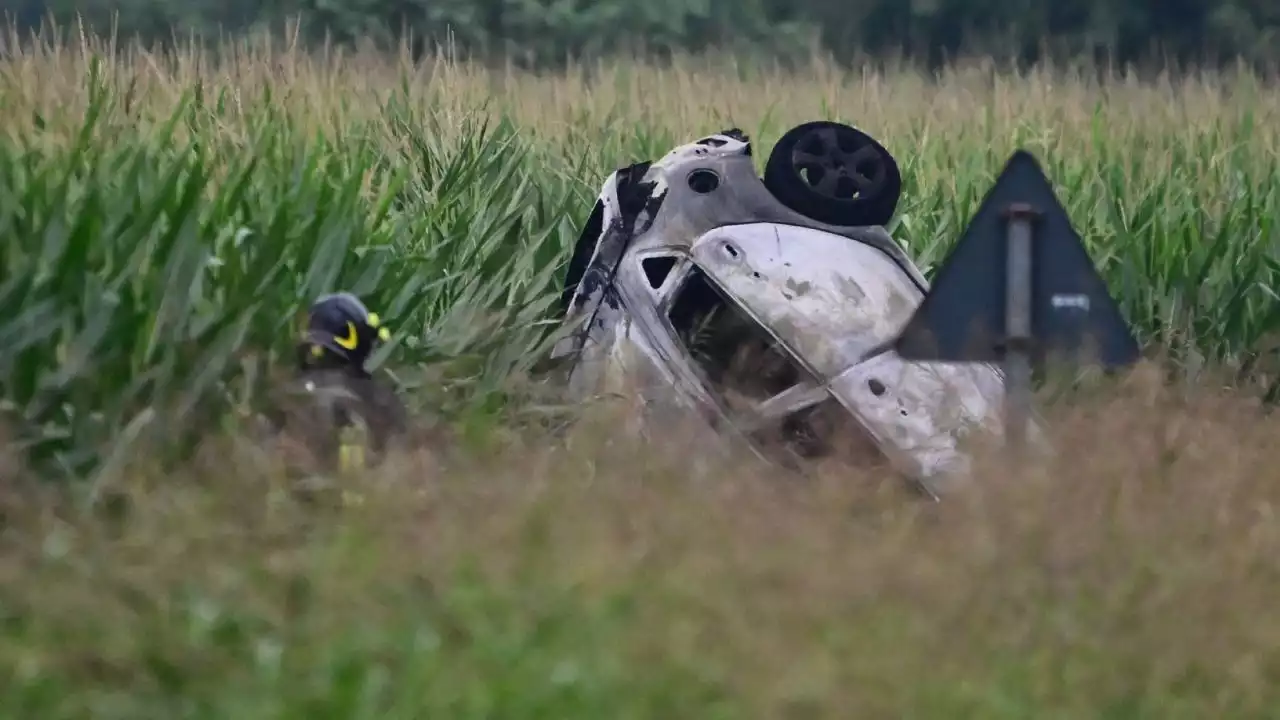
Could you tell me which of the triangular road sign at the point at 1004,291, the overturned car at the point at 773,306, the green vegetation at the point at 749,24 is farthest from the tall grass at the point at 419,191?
the green vegetation at the point at 749,24

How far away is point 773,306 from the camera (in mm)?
6223

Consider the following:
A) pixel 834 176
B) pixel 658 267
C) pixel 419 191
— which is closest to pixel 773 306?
pixel 658 267

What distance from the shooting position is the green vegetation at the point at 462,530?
12.3 feet

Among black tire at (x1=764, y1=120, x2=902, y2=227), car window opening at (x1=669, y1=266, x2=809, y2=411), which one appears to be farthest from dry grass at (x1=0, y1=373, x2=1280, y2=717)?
black tire at (x1=764, y1=120, x2=902, y2=227)

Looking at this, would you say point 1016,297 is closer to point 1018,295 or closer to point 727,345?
point 1018,295

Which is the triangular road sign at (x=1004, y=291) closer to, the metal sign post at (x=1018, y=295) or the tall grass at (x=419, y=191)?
the metal sign post at (x=1018, y=295)

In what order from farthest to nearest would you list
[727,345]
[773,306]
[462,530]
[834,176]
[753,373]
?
[834,176]
[727,345]
[753,373]
[773,306]
[462,530]

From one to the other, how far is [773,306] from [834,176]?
3.00 ft

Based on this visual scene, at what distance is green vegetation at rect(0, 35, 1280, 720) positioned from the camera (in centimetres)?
374

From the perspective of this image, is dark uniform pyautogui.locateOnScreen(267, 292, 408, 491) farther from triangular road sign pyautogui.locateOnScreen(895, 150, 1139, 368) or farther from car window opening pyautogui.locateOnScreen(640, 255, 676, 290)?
triangular road sign pyautogui.locateOnScreen(895, 150, 1139, 368)

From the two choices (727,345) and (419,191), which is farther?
(419,191)

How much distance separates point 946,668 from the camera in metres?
3.91

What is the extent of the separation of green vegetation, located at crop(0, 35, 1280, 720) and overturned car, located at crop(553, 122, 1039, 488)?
42 centimetres

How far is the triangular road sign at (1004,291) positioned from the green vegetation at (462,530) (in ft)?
1.05
